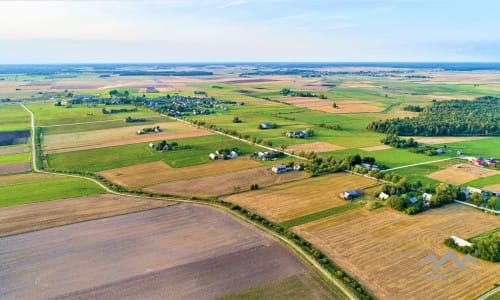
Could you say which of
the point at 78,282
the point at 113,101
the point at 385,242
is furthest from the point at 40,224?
the point at 113,101

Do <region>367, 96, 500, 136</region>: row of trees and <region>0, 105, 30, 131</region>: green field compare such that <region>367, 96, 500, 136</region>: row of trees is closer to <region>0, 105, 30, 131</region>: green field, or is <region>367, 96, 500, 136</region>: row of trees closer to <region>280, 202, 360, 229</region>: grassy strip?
<region>280, 202, 360, 229</region>: grassy strip

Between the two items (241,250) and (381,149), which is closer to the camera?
(241,250)

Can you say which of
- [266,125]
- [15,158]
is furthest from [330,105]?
[15,158]

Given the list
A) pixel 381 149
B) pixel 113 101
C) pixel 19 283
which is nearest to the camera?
pixel 19 283

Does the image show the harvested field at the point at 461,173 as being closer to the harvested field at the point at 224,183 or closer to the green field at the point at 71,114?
the harvested field at the point at 224,183

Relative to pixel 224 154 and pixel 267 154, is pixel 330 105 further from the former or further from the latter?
pixel 224 154

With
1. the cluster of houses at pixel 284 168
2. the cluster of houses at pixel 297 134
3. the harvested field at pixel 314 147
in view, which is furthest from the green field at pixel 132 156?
the cluster of houses at pixel 297 134

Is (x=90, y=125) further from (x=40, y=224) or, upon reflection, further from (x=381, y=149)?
(x=381, y=149)

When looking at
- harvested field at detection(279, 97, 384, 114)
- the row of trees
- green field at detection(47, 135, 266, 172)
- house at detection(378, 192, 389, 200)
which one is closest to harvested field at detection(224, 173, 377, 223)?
house at detection(378, 192, 389, 200)
